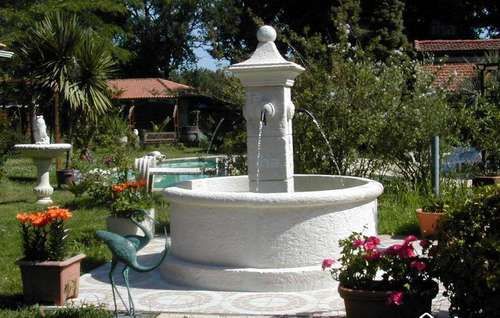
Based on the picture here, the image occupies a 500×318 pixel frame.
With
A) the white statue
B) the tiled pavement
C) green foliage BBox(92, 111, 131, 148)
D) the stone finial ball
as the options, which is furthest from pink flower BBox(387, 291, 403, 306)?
green foliage BBox(92, 111, 131, 148)

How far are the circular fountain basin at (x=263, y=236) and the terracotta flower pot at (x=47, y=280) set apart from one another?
1.13 meters

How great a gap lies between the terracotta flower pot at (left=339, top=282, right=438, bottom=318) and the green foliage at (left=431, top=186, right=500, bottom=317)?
0.19 meters

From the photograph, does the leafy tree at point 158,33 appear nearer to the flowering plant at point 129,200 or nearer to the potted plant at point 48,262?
the flowering plant at point 129,200

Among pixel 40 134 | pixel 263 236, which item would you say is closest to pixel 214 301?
pixel 263 236

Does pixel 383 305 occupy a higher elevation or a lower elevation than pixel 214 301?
higher

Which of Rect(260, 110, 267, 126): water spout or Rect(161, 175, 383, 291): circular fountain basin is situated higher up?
Rect(260, 110, 267, 126): water spout

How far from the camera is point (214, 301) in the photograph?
6074mm

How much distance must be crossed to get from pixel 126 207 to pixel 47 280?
2699mm

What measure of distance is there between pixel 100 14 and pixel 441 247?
119ft

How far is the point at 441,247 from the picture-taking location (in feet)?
15.7

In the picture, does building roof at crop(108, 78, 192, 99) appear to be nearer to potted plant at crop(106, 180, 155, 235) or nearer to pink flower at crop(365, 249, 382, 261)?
potted plant at crop(106, 180, 155, 235)

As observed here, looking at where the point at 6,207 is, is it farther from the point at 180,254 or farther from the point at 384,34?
the point at 384,34

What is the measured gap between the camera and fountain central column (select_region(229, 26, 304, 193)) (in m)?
7.25

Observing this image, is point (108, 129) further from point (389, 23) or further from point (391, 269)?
point (391, 269)
